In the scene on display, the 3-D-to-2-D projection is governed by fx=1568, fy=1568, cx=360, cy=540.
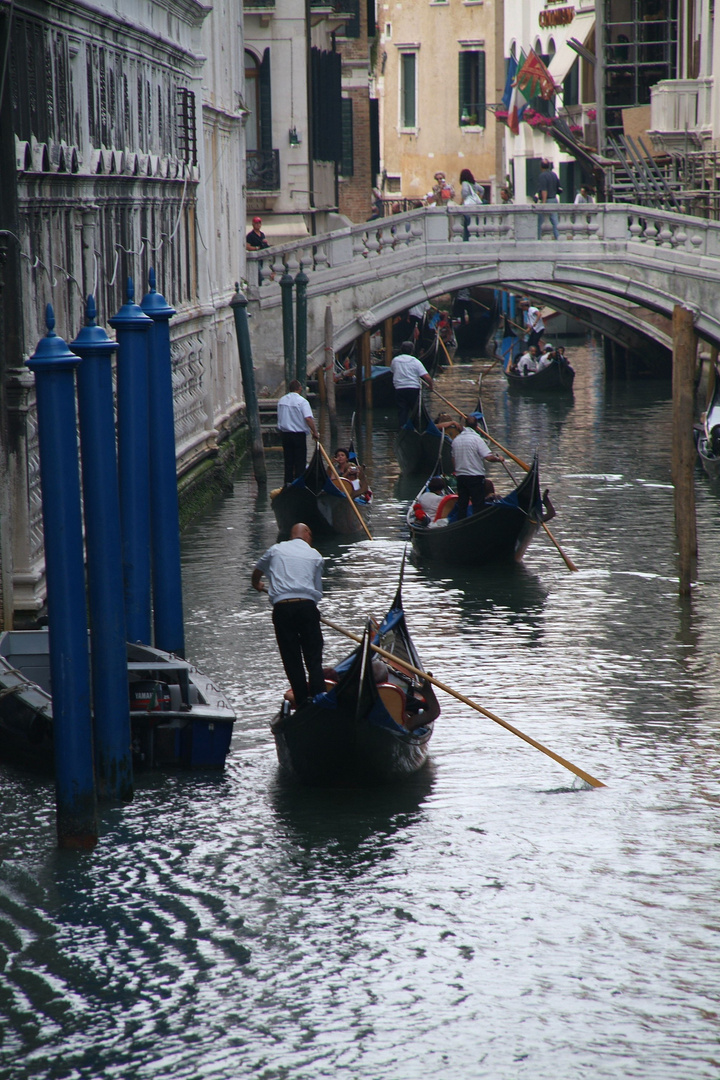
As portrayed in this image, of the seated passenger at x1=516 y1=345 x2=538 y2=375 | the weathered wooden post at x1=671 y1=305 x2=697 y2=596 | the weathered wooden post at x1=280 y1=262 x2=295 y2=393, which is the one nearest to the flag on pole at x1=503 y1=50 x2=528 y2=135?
the seated passenger at x1=516 y1=345 x2=538 y2=375

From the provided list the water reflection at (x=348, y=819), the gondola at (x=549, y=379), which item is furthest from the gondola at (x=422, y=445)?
the water reflection at (x=348, y=819)

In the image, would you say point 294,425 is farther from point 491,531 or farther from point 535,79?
point 535,79

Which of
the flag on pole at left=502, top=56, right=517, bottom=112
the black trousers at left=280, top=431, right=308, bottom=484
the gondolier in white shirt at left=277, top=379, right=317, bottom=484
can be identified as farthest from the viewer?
the flag on pole at left=502, top=56, right=517, bottom=112

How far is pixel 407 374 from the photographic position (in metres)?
17.2

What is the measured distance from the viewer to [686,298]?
1839 cm

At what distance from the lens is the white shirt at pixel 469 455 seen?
38.2 ft

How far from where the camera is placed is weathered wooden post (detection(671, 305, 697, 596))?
35.0ft

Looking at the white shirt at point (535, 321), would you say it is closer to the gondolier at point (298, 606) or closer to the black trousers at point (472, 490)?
the black trousers at point (472, 490)

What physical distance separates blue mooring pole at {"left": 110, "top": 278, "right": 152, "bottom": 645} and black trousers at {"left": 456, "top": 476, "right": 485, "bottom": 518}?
4.55 meters

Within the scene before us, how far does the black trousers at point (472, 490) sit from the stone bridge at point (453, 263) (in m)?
7.05

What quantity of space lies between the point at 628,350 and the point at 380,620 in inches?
594

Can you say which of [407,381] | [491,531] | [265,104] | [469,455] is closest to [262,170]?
[265,104]

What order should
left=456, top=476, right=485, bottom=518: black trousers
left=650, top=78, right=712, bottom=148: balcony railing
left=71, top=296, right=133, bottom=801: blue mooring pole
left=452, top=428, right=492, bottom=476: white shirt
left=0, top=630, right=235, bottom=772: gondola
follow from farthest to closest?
1. left=650, top=78, right=712, bottom=148: balcony railing
2. left=456, top=476, right=485, bottom=518: black trousers
3. left=452, top=428, right=492, bottom=476: white shirt
4. left=0, top=630, right=235, bottom=772: gondola
5. left=71, top=296, right=133, bottom=801: blue mooring pole

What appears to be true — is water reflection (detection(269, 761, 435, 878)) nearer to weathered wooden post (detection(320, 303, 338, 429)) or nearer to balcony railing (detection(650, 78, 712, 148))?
weathered wooden post (detection(320, 303, 338, 429))
